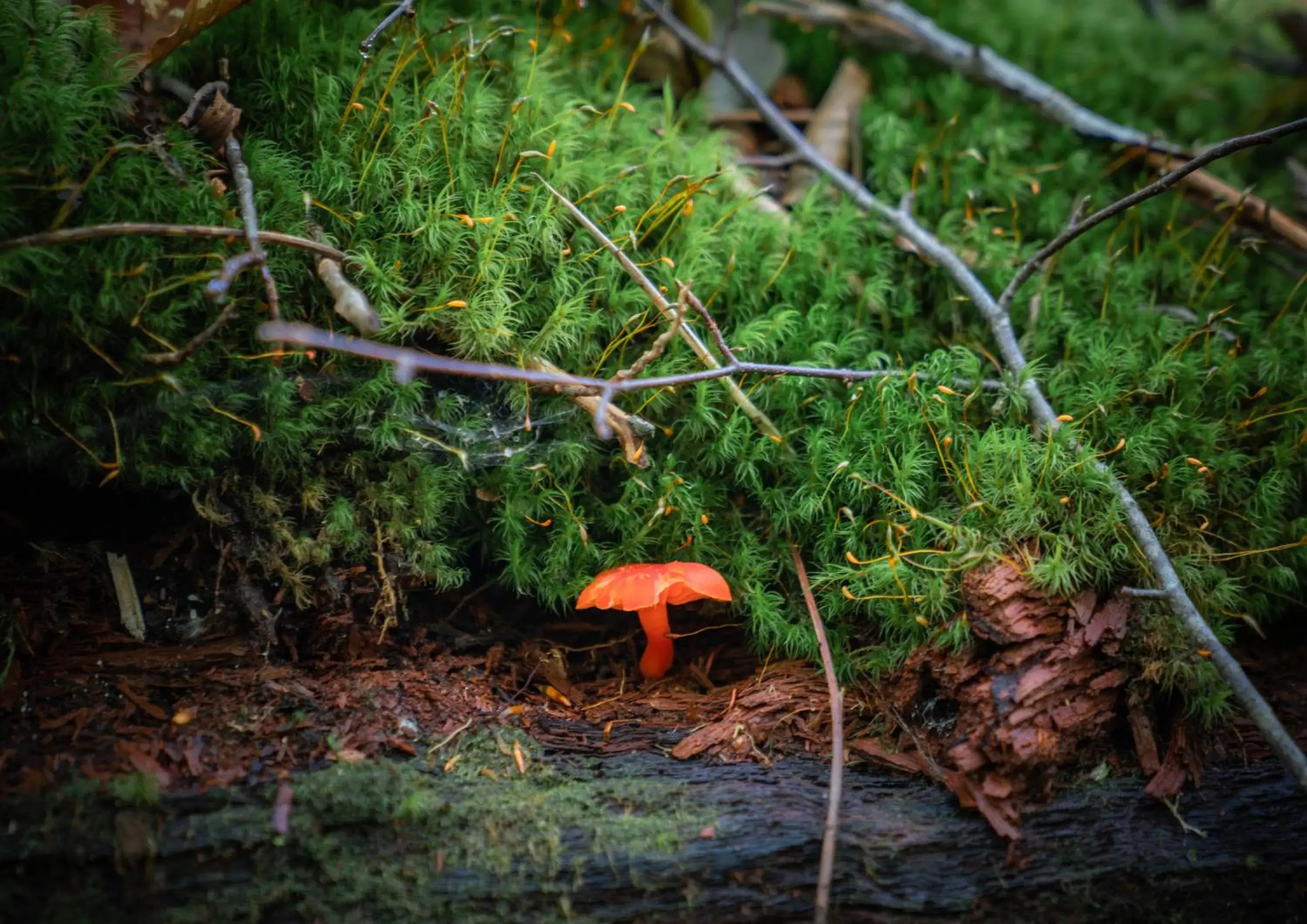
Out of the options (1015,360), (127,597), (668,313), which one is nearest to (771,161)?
(668,313)

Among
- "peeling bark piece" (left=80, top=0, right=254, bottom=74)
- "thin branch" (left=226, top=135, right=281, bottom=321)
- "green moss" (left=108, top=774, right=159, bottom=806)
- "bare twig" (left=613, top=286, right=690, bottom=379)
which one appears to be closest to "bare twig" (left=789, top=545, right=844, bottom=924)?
"bare twig" (left=613, top=286, right=690, bottom=379)

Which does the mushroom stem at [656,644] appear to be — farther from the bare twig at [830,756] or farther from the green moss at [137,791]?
the green moss at [137,791]

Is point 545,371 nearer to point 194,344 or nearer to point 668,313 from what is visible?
point 668,313

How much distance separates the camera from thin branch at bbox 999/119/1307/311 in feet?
7.25

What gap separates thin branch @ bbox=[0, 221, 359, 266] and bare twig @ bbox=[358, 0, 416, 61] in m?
0.54

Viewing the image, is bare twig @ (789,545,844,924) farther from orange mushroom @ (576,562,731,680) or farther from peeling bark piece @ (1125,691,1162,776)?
peeling bark piece @ (1125,691,1162,776)

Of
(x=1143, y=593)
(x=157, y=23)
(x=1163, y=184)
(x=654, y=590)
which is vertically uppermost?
(x=1163, y=184)

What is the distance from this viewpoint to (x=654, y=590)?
2238mm

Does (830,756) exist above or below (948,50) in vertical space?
below

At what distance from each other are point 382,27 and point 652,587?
168cm

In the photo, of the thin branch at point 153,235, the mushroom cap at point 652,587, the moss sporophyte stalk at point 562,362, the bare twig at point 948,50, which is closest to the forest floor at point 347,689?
the moss sporophyte stalk at point 562,362

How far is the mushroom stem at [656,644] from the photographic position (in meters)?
2.44

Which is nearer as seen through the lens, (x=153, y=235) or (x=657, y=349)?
(x=153, y=235)

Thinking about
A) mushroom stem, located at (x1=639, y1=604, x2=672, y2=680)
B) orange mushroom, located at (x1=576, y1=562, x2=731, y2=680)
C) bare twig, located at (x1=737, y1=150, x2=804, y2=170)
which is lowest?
mushroom stem, located at (x1=639, y1=604, x2=672, y2=680)
